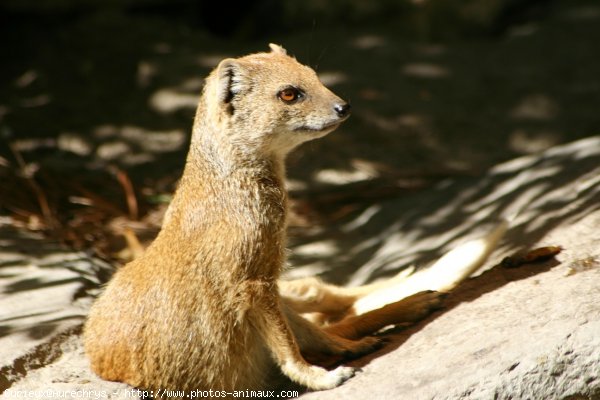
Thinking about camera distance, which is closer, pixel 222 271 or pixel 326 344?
pixel 222 271

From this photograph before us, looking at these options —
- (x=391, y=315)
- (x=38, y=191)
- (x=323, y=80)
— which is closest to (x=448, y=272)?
(x=391, y=315)

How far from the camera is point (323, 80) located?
298 inches

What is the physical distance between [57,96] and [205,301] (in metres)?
4.84

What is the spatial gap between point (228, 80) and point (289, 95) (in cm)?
28

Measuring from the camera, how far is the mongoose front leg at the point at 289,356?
11.4ft

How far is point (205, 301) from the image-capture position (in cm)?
353

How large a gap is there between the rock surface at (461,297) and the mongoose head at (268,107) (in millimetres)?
1001

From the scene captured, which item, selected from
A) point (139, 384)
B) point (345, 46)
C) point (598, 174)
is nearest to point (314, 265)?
point (598, 174)

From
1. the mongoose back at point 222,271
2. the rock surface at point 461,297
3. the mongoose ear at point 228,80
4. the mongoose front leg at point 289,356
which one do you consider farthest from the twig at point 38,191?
the mongoose front leg at point 289,356

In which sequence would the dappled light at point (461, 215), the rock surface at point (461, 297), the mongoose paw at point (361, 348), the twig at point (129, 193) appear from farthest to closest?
the twig at point (129, 193), the dappled light at point (461, 215), the mongoose paw at point (361, 348), the rock surface at point (461, 297)

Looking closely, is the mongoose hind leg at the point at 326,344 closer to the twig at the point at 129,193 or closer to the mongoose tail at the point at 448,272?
the mongoose tail at the point at 448,272

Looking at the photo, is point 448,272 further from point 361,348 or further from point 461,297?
point 361,348

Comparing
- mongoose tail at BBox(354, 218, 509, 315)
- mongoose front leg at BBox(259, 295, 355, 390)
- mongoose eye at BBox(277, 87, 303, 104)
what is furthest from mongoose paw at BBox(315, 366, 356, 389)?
mongoose eye at BBox(277, 87, 303, 104)

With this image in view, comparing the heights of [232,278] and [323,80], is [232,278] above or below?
below
